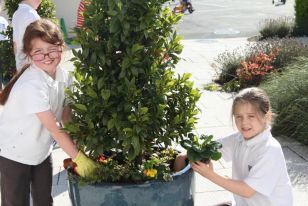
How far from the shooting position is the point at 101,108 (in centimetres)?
247

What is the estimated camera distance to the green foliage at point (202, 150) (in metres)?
2.53

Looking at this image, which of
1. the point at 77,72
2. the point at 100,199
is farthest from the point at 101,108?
the point at 100,199

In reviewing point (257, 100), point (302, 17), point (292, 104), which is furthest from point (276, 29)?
point (257, 100)

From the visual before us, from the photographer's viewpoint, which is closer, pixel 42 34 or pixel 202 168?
pixel 202 168

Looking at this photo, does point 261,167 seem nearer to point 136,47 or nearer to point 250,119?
point 250,119

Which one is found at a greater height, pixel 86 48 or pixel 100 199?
pixel 86 48

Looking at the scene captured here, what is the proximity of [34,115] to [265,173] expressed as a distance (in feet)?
4.38

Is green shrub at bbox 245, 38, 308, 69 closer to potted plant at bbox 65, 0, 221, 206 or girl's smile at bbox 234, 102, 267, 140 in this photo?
girl's smile at bbox 234, 102, 267, 140

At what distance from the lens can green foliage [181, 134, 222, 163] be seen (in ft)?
8.30

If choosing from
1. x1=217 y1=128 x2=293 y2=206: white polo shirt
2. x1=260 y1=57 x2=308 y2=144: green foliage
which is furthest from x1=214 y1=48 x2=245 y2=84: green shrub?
x1=217 y1=128 x2=293 y2=206: white polo shirt

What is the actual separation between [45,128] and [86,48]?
625 millimetres

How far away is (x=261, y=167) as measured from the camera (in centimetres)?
262

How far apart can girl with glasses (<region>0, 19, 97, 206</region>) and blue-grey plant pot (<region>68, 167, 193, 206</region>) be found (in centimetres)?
11

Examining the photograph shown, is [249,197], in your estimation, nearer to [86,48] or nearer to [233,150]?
[233,150]
